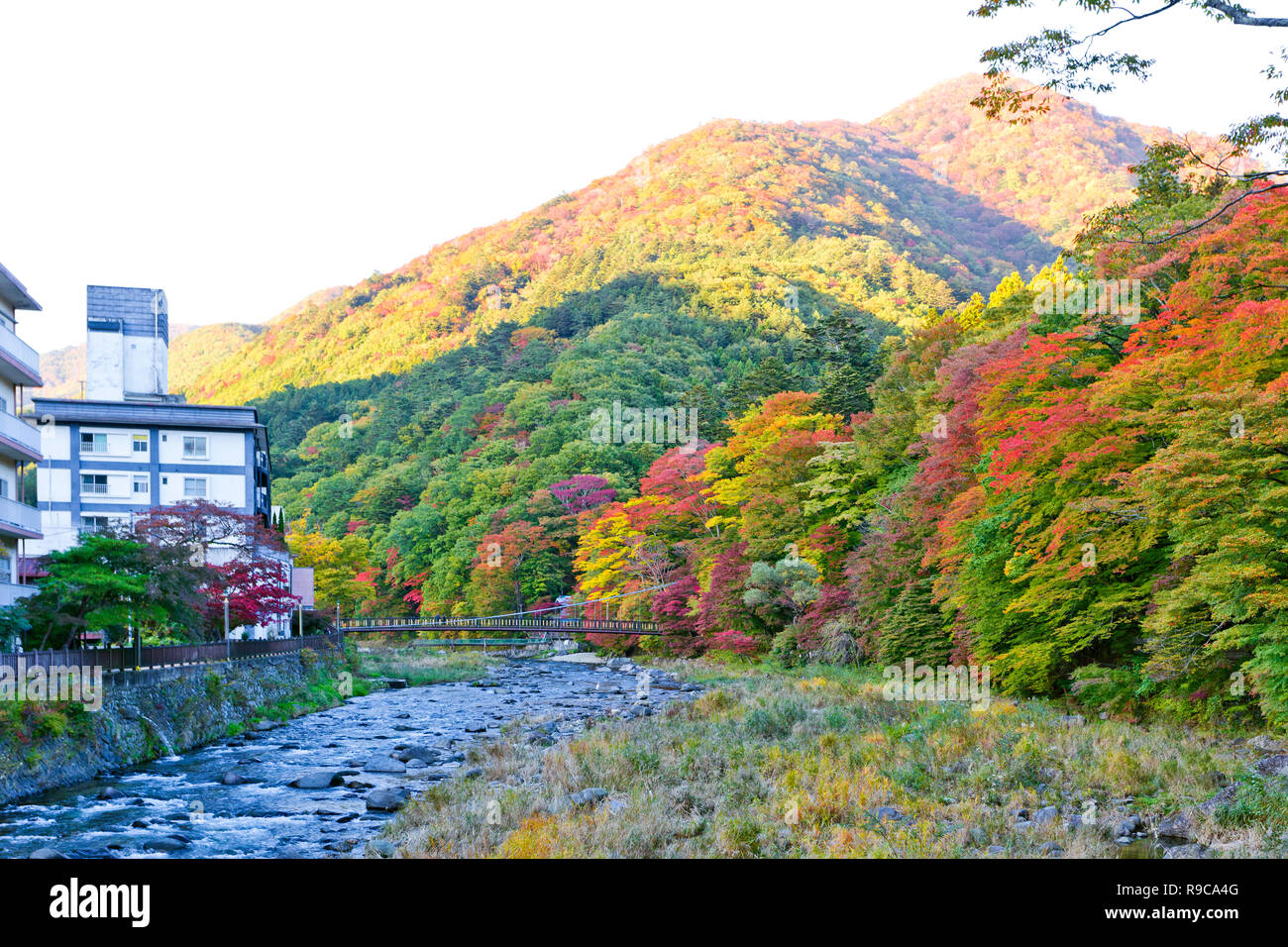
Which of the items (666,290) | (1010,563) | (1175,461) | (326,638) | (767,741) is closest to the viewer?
(1175,461)

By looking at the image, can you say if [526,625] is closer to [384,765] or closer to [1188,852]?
[384,765]

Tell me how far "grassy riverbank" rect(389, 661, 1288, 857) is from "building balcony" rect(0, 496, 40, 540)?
15517mm

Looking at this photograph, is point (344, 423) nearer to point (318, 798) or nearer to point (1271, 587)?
point (318, 798)

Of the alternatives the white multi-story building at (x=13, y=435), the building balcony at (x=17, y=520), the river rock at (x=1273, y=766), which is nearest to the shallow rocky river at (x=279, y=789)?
the white multi-story building at (x=13, y=435)

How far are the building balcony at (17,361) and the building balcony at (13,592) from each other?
21.6 feet

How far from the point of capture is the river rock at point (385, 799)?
1716 centimetres

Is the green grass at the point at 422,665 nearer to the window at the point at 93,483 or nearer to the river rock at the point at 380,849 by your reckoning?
the window at the point at 93,483

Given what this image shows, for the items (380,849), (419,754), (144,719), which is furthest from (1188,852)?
(144,719)

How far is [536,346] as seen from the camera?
432 feet

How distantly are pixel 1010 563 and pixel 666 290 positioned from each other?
416 ft

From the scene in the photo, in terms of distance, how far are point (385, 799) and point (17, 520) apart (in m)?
16.8

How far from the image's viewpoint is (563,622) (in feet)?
205

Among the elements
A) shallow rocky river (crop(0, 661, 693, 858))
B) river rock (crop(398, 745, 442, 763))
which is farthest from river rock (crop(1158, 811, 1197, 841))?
river rock (crop(398, 745, 442, 763))
